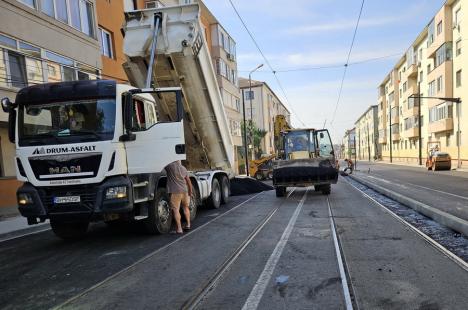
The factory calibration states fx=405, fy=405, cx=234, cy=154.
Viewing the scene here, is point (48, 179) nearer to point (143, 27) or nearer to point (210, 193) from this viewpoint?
point (143, 27)

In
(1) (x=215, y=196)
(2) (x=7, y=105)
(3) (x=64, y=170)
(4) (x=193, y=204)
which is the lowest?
(1) (x=215, y=196)

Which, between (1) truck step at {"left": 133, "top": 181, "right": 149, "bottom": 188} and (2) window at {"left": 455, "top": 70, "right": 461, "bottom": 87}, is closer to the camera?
(1) truck step at {"left": 133, "top": 181, "right": 149, "bottom": 188}

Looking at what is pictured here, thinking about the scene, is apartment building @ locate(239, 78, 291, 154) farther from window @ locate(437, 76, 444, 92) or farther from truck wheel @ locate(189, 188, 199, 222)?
truck wheel @ locate(189, 188, 199, 222)

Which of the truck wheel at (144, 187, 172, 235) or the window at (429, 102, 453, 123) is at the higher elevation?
the window at (429, 102, 453, 123)

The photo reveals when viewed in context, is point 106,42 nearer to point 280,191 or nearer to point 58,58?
point 58,58

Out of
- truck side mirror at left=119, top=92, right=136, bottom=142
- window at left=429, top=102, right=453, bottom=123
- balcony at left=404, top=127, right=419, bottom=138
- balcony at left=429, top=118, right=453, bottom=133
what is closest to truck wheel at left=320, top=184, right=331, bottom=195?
truck side mirror at left=119, top=92, right=136, bottom=142

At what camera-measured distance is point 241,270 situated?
584 centimetres

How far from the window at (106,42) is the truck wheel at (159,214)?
14.5 m

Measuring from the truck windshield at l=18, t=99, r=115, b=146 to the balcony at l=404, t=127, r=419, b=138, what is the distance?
61294 mm

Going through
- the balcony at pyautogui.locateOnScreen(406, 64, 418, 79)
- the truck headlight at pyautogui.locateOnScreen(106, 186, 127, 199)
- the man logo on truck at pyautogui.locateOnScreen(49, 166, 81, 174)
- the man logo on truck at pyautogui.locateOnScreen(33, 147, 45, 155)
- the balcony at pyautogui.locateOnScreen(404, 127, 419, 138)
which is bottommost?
the truck headlight at pyautogui.locateOnScreen(106, 186, 127, 199)

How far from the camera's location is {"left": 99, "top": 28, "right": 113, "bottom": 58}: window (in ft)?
69.7

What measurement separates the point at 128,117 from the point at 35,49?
1005 centimetres

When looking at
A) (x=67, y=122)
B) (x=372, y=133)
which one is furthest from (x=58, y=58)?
(x=372, y=133)

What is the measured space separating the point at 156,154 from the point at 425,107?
55807 millimetres
